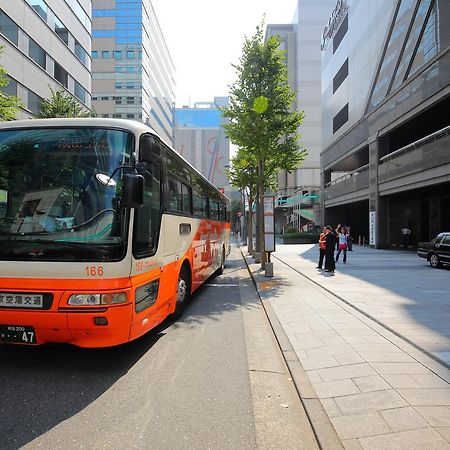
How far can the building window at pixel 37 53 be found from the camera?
27531 mm

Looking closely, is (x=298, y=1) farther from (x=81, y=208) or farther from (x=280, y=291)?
(x=81, y=208)

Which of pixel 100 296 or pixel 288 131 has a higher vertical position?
pixel 288 131

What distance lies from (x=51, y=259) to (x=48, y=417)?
1.58 metres

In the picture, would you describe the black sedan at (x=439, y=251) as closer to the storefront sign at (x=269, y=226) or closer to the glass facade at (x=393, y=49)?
the storefront sign at (x=269, y=226)

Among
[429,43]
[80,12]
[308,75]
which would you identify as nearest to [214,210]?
[429,43]

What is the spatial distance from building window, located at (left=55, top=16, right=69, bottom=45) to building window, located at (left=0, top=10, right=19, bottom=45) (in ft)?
23.7

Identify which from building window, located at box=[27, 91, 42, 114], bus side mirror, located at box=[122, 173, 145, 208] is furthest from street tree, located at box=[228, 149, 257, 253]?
building window, located at box=[27, 91, 42, 114]

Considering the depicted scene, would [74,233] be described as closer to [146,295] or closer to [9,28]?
[146,295]

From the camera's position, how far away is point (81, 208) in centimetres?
464

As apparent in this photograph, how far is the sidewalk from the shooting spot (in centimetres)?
343

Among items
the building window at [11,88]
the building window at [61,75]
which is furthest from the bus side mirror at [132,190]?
the building window at [61,75]

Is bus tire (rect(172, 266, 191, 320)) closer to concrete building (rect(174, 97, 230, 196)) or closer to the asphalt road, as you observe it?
the asphalt road

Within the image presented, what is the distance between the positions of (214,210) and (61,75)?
85.5 feet

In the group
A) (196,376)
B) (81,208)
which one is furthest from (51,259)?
(196,376)
